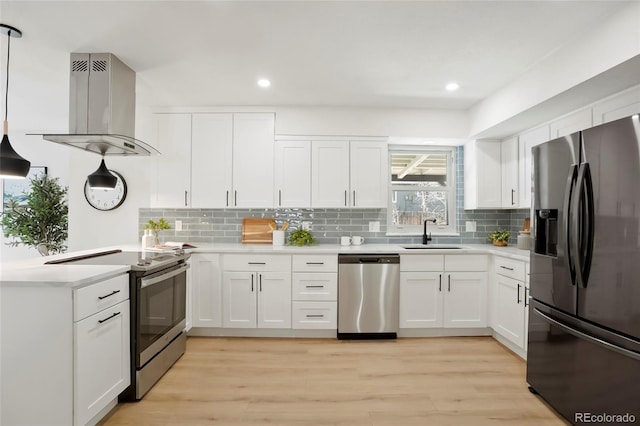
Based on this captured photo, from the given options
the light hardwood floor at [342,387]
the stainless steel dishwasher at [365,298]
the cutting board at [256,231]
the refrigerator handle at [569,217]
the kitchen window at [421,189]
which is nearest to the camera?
the refrigerator handle at [569,217]

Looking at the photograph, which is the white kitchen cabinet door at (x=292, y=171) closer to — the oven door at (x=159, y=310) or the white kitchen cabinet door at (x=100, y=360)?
the oven door at (x=159, y=310)

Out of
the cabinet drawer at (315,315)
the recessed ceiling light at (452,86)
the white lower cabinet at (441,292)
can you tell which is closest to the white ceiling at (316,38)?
the recessed ceiling light at (452,86)

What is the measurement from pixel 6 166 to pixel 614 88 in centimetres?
410

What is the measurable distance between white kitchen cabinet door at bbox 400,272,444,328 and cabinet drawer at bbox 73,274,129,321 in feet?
8.23

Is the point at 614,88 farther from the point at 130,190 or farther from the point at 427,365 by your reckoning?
the point at 130,190

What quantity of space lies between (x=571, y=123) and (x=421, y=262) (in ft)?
5.84

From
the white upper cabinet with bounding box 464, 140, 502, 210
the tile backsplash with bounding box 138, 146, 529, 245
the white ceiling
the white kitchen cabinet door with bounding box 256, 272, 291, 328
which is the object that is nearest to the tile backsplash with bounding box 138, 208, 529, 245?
the tile backsplash with bounding box 138, 146, 529, 245

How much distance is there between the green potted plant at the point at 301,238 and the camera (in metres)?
3.65

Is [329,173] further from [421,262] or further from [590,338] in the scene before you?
[590,338]

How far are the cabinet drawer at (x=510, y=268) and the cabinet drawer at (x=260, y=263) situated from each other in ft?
7.03

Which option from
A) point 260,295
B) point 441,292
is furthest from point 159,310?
point 441,292

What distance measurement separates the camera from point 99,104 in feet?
8.09

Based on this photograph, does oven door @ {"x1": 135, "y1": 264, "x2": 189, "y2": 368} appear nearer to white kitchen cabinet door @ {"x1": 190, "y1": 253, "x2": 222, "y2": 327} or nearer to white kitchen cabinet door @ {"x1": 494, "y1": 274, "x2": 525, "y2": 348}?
white kitchen cabinet door @ {"x1": 190, "y1": 253, "x2": 222, "y2": 327}

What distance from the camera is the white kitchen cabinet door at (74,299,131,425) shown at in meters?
1.72
